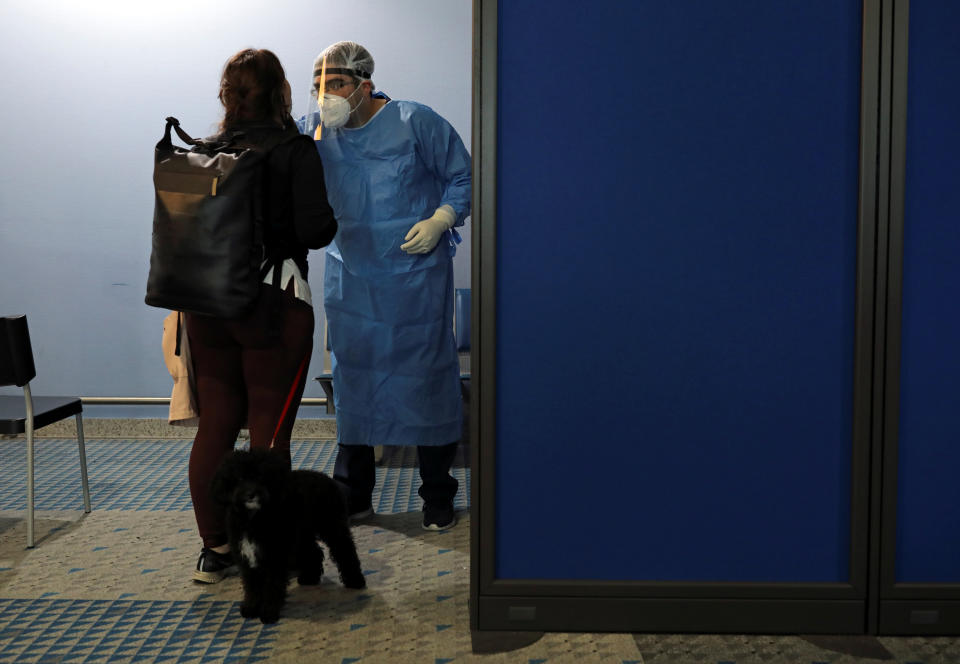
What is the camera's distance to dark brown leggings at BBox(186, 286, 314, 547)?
6.09 feet

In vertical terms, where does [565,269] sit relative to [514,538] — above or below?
above

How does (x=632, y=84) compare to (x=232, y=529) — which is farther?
(x=232, y=529)

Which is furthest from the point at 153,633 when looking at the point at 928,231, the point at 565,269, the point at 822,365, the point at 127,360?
the point at 127,360

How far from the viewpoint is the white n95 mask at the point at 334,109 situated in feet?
7.18

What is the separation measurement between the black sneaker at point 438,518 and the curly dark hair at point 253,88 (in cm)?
112

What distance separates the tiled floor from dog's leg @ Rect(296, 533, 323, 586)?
28 mm

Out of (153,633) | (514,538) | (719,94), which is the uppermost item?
(719,94)

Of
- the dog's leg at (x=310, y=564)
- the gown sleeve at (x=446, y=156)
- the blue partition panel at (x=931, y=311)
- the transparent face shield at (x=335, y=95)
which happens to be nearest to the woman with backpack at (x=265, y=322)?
the dog's leg at (x=310, y=564)

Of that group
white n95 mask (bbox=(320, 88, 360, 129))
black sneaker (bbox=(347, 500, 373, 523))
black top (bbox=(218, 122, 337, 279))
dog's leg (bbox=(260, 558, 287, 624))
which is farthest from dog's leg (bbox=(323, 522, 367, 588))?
white n95 mask (bbox=(320, 88, 360, 129))

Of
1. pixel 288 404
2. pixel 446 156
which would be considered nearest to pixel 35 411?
pixel 288 404

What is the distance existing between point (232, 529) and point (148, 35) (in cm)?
249

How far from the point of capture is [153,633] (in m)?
1.68

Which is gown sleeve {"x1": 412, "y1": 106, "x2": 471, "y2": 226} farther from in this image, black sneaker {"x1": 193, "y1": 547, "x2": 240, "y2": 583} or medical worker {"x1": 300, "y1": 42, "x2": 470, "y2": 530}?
black sneaker {"x1": 193, "y1": 547, "x2": 240, "y2": 583}

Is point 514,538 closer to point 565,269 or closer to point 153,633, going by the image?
point 565,269
